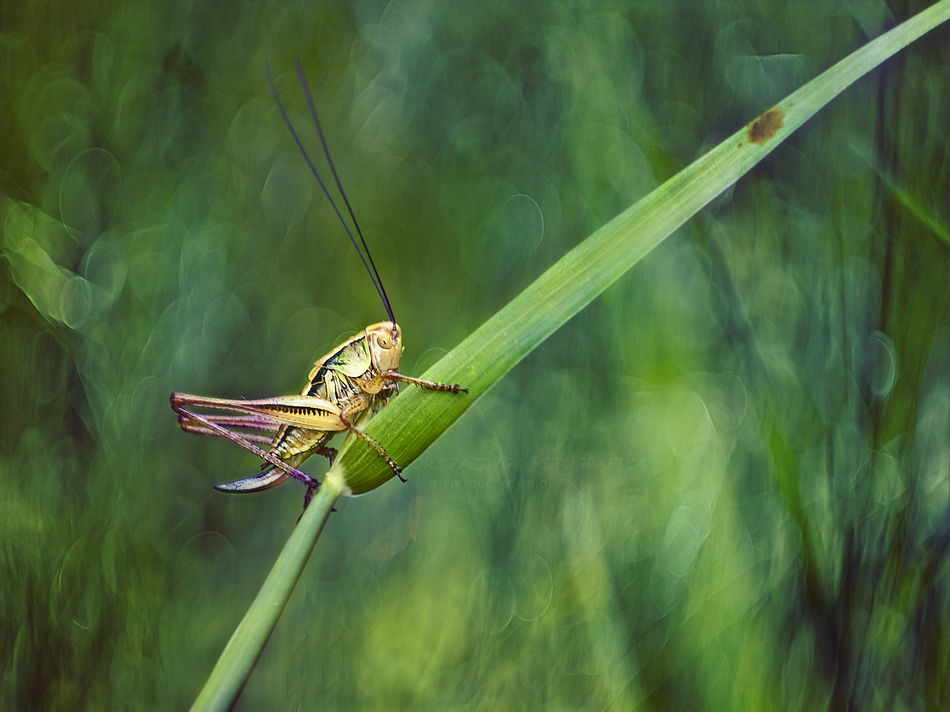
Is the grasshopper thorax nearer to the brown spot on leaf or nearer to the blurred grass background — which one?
the blurred grass background

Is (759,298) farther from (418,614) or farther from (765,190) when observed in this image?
(418,614)

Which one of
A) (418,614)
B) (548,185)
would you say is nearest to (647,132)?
(548,185)

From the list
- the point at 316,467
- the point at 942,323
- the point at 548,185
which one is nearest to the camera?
the point at 942,323

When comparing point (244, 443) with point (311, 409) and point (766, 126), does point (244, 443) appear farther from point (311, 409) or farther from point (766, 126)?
point (766, 126)

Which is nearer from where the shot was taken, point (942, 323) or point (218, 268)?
point (942, 323)

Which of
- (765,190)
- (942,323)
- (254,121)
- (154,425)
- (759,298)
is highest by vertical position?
(254,121)
